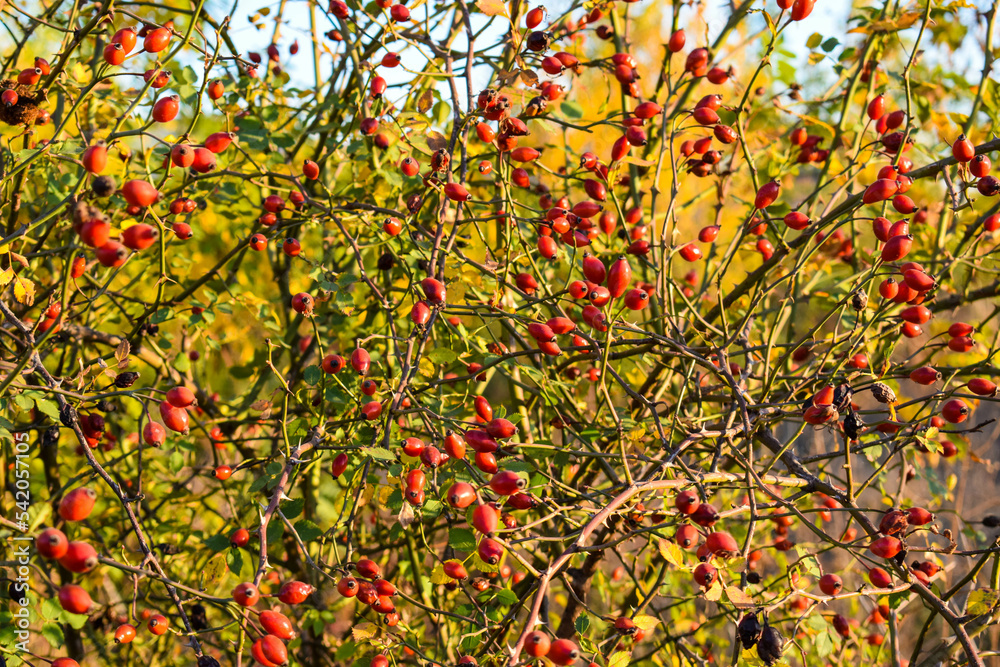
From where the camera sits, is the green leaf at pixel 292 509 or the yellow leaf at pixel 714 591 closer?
the yellow leaf at pixel 714 591

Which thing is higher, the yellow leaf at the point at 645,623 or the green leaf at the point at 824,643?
the green leaf at the point at 824,643

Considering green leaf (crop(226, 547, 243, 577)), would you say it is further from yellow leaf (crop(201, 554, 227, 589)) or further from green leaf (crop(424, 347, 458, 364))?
green leaf (crop(424, 347, 458, 364))

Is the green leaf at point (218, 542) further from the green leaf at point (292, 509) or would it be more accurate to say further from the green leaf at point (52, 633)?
the green leaf at point (52, 633)

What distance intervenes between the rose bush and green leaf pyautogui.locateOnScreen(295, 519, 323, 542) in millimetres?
28

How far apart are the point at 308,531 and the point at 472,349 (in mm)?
474

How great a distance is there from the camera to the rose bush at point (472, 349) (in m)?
1.01

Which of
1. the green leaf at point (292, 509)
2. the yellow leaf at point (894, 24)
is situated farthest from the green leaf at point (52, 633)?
the yellow leaf at point (894, 24)

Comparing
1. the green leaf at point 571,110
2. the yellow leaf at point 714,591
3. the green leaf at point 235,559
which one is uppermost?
the green leaf at point 571,110

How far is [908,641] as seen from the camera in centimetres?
346

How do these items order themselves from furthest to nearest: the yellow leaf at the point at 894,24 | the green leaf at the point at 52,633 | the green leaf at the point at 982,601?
the yellow leaf at the point at 894,24, the green leaf at the point at 52,633, the green leaf at the point at 982,601

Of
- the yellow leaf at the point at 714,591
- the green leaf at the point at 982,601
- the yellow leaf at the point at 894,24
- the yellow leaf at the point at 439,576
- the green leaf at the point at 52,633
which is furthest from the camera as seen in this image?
the yellow leaf at the point at 894,24

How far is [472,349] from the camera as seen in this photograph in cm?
142

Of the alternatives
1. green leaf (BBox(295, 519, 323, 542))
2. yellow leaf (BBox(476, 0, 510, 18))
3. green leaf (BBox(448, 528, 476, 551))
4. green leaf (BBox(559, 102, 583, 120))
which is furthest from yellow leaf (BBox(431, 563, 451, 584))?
green leaf (BBox(559, 102, 583, 120))

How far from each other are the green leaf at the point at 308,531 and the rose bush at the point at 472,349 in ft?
0.09
